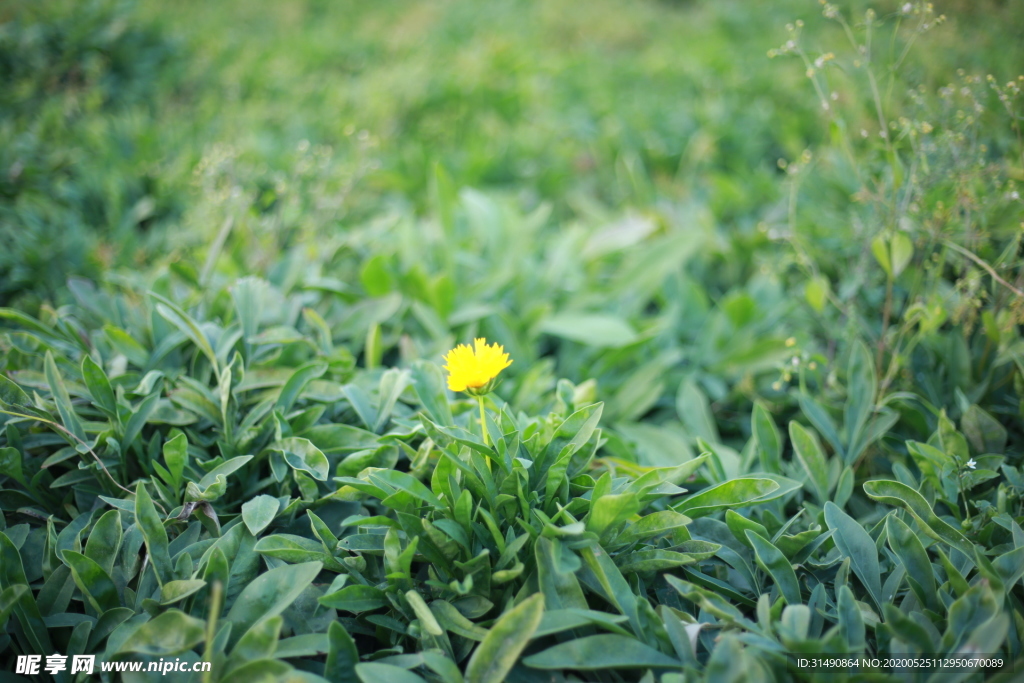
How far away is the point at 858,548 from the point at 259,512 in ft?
4.24

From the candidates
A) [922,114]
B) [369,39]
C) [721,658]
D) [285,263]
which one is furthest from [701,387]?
[369,39]

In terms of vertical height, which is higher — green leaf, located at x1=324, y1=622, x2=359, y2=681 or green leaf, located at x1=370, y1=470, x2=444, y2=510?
green leaf, located at x1=370, y1=470, x2=444, y2=510

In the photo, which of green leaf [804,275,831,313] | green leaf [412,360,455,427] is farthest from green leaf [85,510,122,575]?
green leaf [804,275,831,313]

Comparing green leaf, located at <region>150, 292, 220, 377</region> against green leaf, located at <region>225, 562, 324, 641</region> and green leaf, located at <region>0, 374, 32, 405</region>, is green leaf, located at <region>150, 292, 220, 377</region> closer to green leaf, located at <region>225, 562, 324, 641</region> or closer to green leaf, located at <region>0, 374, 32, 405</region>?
green leaf, located at <region>0, 374, 32, 405</region>

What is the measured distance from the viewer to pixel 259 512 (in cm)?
133

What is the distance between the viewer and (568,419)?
4.41 ft

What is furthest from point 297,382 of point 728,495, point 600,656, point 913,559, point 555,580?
point 913,559

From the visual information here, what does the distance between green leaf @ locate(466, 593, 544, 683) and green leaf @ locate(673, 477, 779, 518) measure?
0.47 m

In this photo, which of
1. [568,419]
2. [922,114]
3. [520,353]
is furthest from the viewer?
[520,353]

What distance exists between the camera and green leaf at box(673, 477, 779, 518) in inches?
55.3

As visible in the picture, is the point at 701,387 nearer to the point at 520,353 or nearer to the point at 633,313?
the point at 633,313

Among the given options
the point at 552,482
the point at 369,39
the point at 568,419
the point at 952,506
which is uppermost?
the point at 369,39

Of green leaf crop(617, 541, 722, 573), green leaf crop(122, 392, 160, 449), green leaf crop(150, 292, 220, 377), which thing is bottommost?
green leaf crop(617, 541, 722, 573)

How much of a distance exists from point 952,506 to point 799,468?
364 mm
